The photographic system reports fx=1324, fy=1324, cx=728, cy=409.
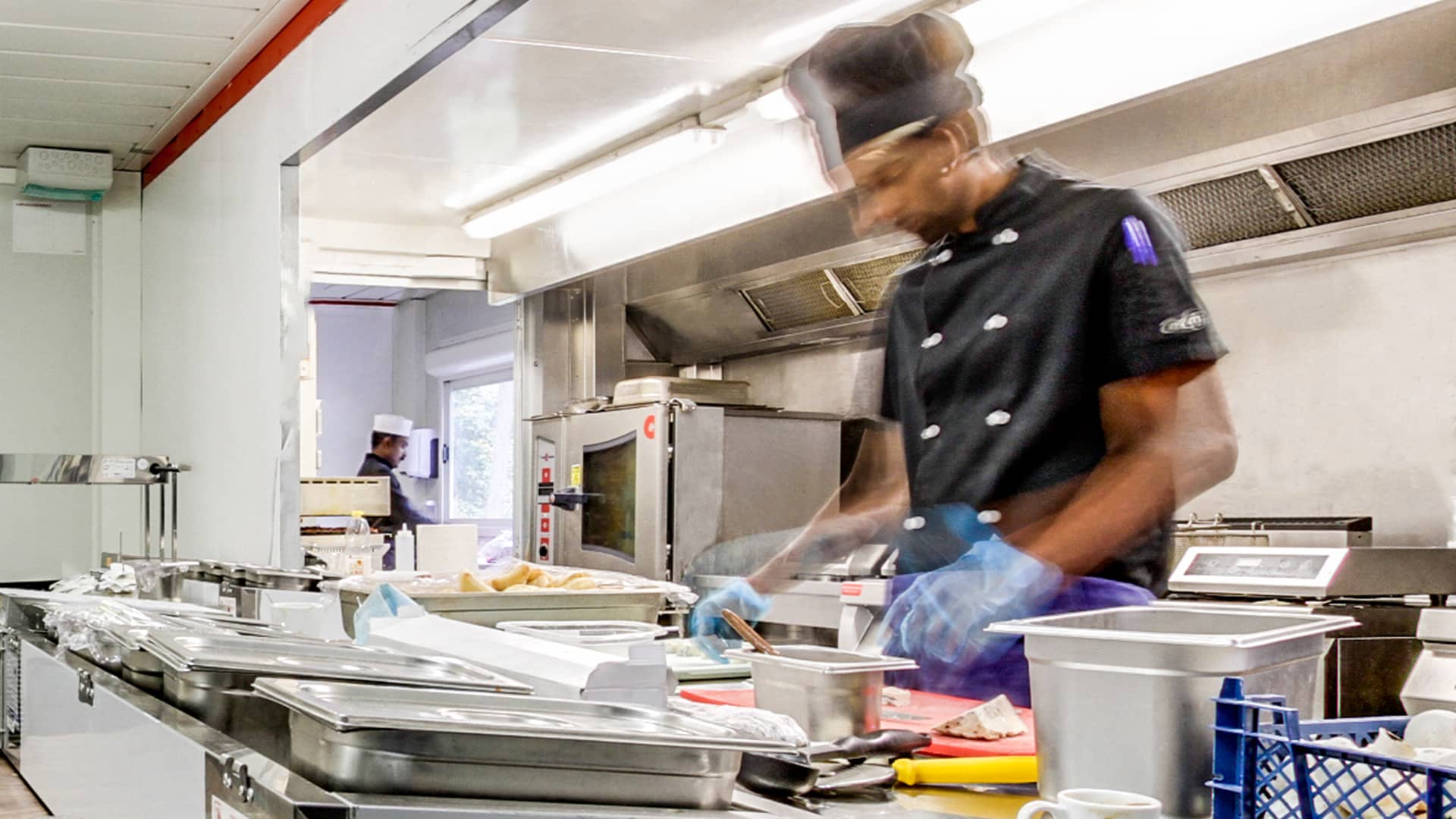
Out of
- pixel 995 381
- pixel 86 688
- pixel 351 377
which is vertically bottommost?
pixel 86 688

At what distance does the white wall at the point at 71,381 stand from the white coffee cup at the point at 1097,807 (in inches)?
248

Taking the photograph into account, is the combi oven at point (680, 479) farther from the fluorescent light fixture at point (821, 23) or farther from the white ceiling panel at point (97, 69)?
the white ceiling panel at point (97, 69)

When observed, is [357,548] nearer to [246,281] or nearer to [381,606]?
[246,281]

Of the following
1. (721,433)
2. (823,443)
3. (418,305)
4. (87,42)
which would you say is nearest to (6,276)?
(87,42)

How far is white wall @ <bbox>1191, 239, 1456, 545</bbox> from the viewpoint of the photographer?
359 cm

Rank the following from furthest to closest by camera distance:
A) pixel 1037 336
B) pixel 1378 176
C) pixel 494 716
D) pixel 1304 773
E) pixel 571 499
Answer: pixel 571 499 < pixel 1378 176 < pixel 1037 336 < pixel 494 716 < pixel 1304 773

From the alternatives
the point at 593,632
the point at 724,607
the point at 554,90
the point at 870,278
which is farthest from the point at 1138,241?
the point at 870,278

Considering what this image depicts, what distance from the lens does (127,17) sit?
4.23 m

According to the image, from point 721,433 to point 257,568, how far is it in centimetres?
265

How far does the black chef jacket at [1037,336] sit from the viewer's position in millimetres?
2295

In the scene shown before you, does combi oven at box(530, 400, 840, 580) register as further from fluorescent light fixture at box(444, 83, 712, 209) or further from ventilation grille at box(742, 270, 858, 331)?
fluorescent light fixture at box(444, 83, 712, 209)

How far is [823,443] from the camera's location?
5914 millimetres

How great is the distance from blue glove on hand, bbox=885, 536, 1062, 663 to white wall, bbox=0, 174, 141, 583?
5421 millimetres

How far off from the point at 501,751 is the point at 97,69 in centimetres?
457
